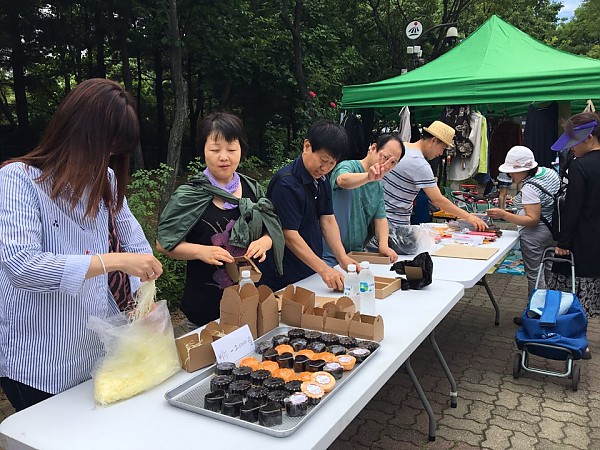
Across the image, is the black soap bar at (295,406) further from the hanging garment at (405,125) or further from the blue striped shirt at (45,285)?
the hanging garment at (405,125)

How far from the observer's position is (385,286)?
222 cm

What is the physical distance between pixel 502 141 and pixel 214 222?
21.2ft

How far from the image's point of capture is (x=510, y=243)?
3443 mm

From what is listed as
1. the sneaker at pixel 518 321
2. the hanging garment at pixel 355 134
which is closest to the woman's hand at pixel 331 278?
the sneaker at pixel 518 321

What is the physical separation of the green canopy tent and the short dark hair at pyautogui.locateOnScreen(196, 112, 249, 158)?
145 inches

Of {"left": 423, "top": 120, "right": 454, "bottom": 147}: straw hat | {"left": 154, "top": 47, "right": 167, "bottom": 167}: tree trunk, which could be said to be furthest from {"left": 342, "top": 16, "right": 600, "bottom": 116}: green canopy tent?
{"left": 154, "top": 47, "right": 167, "bottom": 167}: tree trunk

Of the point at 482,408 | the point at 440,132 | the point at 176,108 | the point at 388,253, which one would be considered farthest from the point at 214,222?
the point at 176,108

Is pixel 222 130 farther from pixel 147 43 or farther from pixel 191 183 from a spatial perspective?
pixel 147 43

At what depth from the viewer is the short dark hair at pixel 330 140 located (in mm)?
2102

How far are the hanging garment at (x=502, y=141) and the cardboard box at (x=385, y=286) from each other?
18.0 feet

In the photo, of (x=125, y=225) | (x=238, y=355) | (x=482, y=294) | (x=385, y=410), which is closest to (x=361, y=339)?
(x=238, y=355)

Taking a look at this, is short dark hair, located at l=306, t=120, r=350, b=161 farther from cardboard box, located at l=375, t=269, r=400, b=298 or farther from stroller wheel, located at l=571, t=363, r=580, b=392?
stroller wheel, located at l=571, t=363, r=580, b=392

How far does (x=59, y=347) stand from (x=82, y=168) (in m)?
0.46

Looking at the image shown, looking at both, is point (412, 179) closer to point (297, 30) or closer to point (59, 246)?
point (59, 246)
